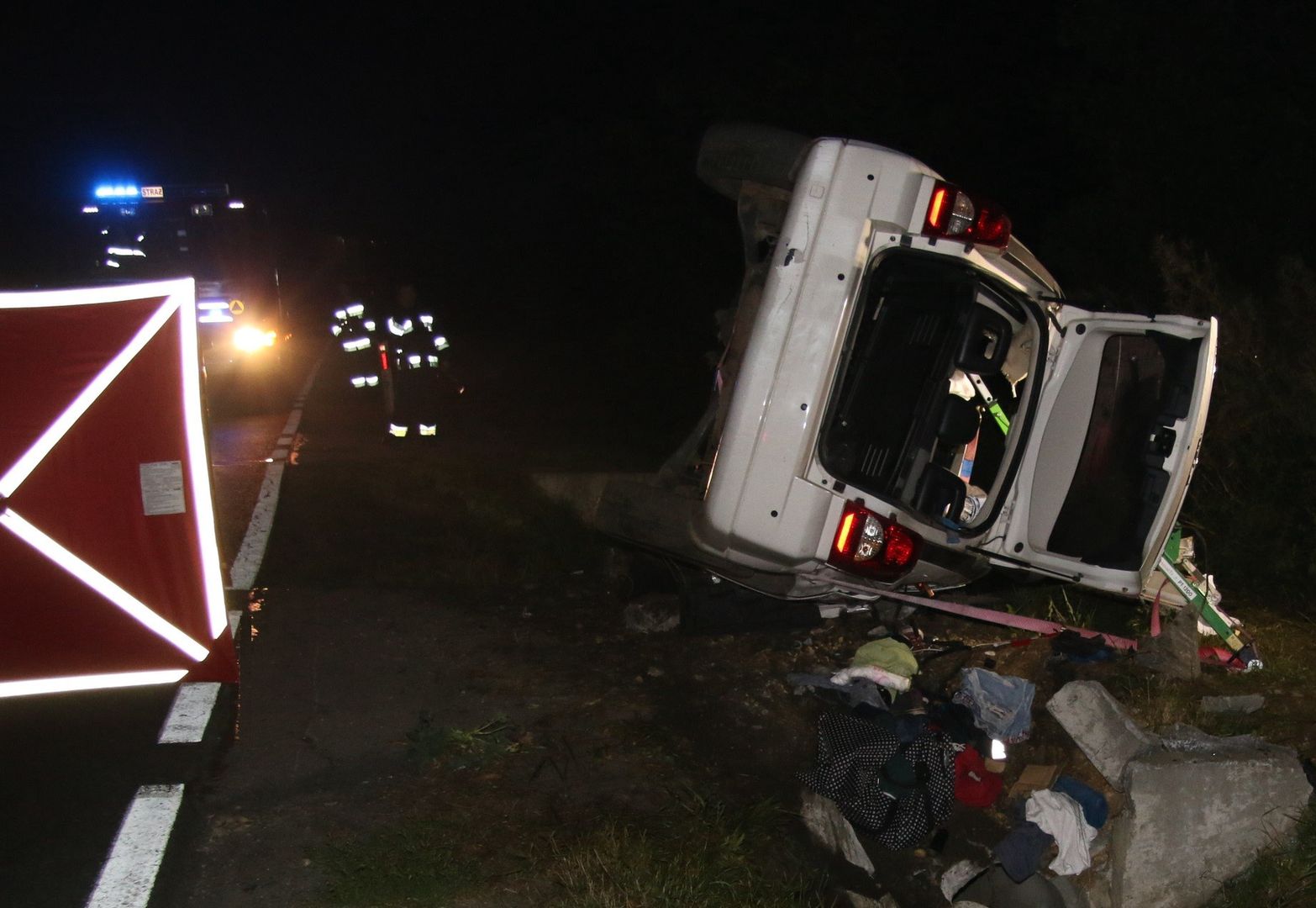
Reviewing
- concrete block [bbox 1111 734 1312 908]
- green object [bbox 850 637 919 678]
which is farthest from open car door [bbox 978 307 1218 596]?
concrete block [bbox 1111 734 1312 908]

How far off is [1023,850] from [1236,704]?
140cm

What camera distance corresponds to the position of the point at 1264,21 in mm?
11242

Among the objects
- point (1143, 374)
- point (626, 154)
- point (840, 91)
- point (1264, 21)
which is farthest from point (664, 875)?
point (626, 154)

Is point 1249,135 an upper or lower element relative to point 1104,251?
upper

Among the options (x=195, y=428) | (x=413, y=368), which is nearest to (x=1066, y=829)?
(x=195, y=428)

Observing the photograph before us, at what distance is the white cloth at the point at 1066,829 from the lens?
4.42 m

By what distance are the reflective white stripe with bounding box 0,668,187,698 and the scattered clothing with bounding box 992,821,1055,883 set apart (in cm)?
312

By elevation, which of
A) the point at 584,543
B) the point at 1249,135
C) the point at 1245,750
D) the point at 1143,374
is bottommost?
the point at 584,543

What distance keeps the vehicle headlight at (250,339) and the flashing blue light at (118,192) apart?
6.74 ft

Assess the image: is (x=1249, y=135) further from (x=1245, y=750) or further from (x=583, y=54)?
(x=583, y=54)

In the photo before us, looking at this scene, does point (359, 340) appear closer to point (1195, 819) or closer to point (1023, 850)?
point (1023, 850)

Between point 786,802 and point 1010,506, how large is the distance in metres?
1.72

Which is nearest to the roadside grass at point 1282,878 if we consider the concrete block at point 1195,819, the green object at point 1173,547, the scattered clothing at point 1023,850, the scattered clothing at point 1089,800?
the concrete block at point 1195,819

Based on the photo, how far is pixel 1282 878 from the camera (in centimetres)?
425
